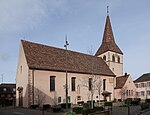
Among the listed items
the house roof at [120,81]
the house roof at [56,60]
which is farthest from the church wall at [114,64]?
the house roof at [56,60]

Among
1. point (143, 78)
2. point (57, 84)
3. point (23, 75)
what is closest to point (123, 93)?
point (57, 84)

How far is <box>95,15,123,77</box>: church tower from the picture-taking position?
5521cm

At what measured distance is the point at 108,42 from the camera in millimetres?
57719

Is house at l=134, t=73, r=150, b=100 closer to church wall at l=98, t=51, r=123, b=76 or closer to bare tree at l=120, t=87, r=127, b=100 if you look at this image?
church wall at l=98, t=51, r=123, b=76

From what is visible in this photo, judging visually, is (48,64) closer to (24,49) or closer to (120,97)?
(24,49)

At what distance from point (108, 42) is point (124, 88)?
13.7 meters

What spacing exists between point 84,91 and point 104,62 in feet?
46.5

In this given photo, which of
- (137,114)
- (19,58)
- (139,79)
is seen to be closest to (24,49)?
(19,58)

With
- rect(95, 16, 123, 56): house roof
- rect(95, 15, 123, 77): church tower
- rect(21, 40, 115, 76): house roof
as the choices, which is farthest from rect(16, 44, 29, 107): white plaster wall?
rect(95, 16, 123, 56): house roof

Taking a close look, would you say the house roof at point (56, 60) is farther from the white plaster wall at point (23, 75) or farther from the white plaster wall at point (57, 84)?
the white plaster wall at point (23, 75)

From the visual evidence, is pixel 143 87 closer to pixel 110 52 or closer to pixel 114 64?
pixel 114 64

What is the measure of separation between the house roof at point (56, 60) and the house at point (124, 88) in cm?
322

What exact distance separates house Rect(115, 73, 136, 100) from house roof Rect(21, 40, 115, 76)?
10.6ft

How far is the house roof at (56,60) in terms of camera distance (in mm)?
36531
